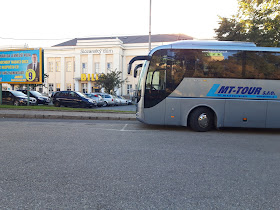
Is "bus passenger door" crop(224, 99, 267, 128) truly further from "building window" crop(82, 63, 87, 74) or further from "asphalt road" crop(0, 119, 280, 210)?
"building window" crop(82, 63, 87, 74)

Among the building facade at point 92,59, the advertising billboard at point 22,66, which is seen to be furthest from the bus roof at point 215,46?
the building facade at point 92,59

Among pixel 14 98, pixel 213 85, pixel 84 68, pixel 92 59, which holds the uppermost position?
pixel 92 59

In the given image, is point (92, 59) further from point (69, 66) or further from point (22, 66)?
point (22, 66)

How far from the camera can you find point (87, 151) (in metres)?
5.07

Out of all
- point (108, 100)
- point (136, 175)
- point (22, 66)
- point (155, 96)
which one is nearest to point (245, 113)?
point (155, 96)

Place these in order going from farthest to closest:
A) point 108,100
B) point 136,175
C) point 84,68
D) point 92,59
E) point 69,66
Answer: point 69,66 < point 84,68 < point 92,59 < point 108,100 < point 136,175

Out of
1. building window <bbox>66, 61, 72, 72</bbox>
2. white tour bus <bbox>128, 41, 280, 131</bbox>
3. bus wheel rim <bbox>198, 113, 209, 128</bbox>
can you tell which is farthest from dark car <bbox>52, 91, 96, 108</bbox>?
building window <bbox>66, 61, 72, 72</bbox>

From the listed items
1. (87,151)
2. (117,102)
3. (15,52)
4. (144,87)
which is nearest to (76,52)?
(117,102)

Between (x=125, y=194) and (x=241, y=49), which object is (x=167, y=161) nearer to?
(x=125, y=194)

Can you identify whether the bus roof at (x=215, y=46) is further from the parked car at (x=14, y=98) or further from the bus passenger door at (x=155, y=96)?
the parked car at (x=14, y=98)

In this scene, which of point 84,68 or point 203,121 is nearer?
point 203,121

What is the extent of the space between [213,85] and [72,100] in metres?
15.1

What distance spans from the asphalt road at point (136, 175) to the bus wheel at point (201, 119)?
2.31 meters

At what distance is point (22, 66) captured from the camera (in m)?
18.3
